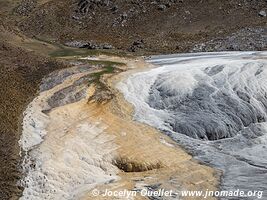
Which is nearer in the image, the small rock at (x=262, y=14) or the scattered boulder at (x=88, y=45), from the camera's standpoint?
the scattered boulder at (x=88, y=45)

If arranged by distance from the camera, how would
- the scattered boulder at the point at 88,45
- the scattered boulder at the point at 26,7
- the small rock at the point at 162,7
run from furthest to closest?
1. the scattered boulder at the point at 26,7
2. the small rock at the point at 162,7
3. the scattered boulder at the point at 88,45

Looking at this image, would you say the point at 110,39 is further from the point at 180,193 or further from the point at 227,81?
the point at 180,193

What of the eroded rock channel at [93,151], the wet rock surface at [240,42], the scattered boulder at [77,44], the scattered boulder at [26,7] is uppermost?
the scattered boulder at [26,7]

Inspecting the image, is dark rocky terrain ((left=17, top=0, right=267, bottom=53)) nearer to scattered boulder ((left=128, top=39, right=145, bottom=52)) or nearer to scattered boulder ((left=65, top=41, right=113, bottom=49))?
scattered boulder ((left=128, top=39, right=145, bottom=52))

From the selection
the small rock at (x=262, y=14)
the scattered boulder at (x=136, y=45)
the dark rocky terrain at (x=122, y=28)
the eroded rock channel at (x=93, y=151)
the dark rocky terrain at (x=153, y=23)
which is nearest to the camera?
the eroded rock channel at (x=93, y=151)

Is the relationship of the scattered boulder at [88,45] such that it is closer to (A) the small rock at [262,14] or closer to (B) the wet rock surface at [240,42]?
(B) the wet rock surface at [240,42]


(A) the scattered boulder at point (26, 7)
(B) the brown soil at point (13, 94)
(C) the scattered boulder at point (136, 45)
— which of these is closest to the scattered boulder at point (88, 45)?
(C) the scattered boulder at point (136, 45)

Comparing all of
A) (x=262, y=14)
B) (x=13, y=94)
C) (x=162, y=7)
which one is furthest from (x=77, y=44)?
(x=13, y=94)

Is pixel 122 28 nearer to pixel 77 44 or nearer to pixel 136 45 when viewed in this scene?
pixel 77 44
